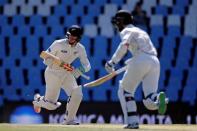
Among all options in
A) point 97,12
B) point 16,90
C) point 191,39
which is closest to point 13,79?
point 16,90

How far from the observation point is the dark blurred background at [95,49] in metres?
15.0

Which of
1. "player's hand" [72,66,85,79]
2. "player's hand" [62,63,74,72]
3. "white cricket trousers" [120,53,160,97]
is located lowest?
"white cricket trousers" [120,53,160,97]

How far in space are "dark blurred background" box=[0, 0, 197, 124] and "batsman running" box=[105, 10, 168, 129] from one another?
19.2 ft

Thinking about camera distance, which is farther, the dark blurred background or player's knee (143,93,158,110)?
the dark blurred background

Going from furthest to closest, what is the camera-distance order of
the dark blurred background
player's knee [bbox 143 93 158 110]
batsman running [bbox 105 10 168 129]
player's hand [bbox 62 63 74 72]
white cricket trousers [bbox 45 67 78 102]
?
the dark blurred background → white cricket trousers [bbox 45 67 78 102] → player's hand [bbox 62 63 74 72] → player's knee [bbox 143 93 158 110] → batsman running [bbox 105 10 168 129]

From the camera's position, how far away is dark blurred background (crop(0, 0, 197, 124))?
1498 centimetres

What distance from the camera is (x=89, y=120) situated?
49.0 ft

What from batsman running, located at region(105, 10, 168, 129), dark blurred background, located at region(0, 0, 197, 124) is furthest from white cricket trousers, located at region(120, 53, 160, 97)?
dark blurred background, located at region(0, 0, 197, 124)

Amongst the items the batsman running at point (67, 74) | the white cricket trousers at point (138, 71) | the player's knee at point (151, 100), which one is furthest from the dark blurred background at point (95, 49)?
the white cricket trousers at point (138, 71)

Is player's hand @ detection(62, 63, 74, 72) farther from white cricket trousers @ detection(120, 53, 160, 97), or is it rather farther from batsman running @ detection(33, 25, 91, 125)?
white cricket trousers @ detection(120, 53, 160, 97)

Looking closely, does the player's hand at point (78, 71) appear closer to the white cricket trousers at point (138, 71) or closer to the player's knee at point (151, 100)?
the white cricket trousers at point (138, 71)

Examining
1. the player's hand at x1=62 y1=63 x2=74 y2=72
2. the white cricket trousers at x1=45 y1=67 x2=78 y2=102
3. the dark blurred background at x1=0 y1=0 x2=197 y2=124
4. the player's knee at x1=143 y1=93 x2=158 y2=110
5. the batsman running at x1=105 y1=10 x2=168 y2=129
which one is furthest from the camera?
the dark blurred background at x1=0 y1=0 x2=197 y2=124

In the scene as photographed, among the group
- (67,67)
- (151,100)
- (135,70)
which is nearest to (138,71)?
(135,70)

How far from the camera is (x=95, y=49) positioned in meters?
15.6
